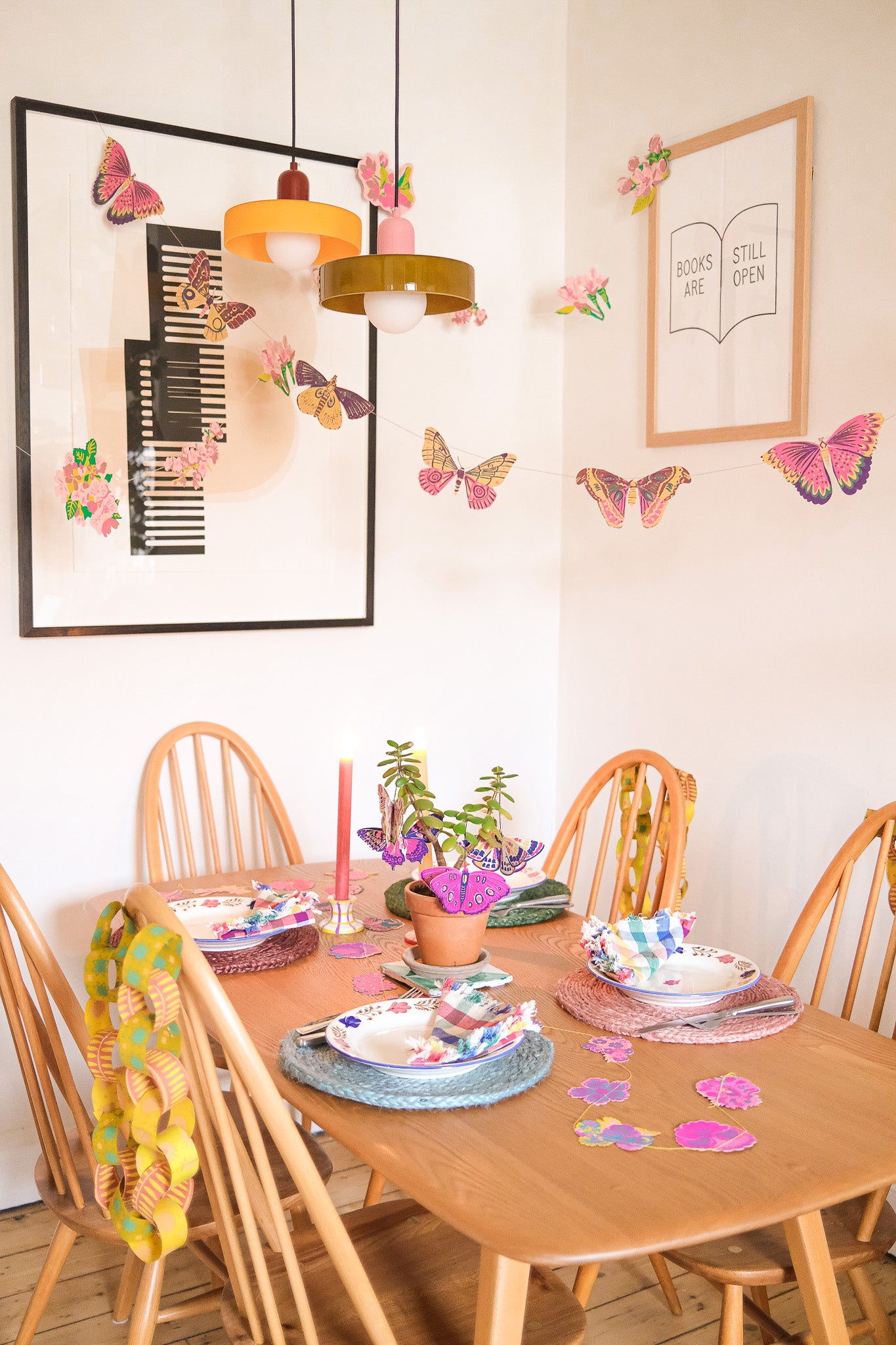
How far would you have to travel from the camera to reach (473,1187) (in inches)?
41.7

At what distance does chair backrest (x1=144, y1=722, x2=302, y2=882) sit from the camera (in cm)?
244

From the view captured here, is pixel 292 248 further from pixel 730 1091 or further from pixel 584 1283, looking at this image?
pixel 584 1283

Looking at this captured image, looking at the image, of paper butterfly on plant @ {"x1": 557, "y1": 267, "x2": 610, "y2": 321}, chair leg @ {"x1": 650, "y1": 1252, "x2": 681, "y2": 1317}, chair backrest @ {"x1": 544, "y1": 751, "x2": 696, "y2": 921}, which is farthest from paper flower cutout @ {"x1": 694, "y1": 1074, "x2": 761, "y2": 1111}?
paper butterfly on plant @ {"x1": 557, "y1": 267, "x2": 610, "y2": 321}

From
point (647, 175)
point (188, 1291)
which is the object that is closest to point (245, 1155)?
point (188, 1291)

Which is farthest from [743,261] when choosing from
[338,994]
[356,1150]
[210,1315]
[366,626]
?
[210,1315]

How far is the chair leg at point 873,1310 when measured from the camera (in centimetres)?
151

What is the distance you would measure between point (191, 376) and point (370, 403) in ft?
1.38

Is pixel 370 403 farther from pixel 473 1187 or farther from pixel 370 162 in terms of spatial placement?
pixel 473 1187

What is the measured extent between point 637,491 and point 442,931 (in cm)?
103

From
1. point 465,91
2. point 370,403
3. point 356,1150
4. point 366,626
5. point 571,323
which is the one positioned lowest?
point 356,1150

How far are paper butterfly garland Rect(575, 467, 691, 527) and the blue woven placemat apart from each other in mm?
1074

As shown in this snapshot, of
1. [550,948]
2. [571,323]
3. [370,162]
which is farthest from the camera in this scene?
[571,323]

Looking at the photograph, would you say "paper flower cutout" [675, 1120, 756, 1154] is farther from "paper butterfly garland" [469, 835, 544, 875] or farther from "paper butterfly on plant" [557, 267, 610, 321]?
"paper butterfly on plant" [557, 267, 610, 321]

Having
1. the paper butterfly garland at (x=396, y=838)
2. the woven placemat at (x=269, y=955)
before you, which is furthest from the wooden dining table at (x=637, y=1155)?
the paper butterfly garland at (x=396, y=838)
